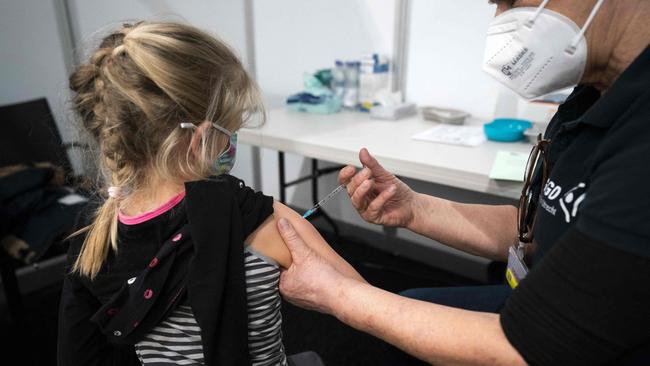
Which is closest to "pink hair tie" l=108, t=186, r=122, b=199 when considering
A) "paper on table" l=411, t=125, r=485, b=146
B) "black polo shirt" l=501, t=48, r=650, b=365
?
"black polo shirt" l=501, t=48, r=650, b=365

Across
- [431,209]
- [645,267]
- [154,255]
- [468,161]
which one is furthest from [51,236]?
[645,267]

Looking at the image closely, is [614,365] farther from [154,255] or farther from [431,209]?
[154,255]

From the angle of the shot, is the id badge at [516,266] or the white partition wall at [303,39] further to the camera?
the white partition wall at [303,39]

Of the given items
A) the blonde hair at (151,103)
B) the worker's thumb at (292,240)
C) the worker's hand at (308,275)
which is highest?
the blonde hair at (151,103)

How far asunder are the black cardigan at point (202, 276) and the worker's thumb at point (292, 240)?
4 cm

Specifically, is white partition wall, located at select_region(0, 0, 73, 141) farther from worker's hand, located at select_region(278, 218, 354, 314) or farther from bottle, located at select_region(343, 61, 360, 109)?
worker's hand, located at select_region(278, 218, 354, 314)

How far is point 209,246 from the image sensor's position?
655 mm

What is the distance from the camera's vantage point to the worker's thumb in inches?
30.6

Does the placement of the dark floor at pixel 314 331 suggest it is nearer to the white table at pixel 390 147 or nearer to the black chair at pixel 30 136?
the black chair at pixel 30 136

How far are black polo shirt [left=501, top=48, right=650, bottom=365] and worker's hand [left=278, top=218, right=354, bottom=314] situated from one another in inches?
11.6

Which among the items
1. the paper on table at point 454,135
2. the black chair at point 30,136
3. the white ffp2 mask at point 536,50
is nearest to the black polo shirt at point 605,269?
the white ffp2 mask at point 536,50

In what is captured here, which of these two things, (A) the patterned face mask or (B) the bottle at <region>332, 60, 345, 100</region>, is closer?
(A) the patterned face mask

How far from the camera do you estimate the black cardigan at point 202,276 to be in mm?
649

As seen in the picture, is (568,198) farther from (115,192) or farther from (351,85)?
(351,85)
